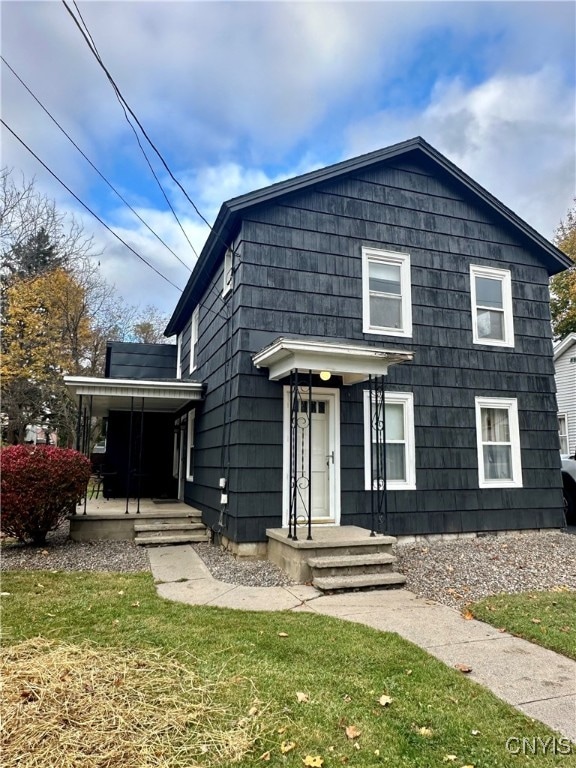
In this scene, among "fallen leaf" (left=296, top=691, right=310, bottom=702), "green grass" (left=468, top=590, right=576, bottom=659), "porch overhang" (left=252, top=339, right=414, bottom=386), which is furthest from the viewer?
"porch overhang" (left=252, top=339, right=414, bottom=386)

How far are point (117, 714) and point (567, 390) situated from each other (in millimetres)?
20235

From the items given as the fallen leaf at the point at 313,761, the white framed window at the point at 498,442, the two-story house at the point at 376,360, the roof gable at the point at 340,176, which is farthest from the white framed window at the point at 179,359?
the fallen leaf at the point at 313,761

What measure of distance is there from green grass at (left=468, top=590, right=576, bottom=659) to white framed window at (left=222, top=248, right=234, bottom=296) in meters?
5.61

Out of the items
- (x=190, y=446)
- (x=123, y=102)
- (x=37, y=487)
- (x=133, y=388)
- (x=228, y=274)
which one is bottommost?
(x=37, y=487)

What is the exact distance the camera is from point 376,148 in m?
8.19

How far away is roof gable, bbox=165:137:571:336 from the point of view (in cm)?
735

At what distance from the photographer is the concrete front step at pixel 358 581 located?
5195 millimetres

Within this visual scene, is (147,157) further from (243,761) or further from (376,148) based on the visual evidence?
(243,761)

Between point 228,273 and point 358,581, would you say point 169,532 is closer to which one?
point 358,581

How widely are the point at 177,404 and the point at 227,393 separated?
11.5 ft

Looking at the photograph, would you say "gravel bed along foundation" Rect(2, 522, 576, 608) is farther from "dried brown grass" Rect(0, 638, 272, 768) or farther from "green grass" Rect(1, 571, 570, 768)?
"dried brown grass" Rect(0, 638, 272, 768)

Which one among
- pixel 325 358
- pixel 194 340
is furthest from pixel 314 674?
pixel 194 340

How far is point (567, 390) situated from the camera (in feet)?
62.1

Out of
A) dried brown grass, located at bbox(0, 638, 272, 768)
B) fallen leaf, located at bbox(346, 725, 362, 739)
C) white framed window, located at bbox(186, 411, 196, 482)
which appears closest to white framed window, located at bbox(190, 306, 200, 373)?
white framed window, located at bbox(186, 411, 196, 482)
